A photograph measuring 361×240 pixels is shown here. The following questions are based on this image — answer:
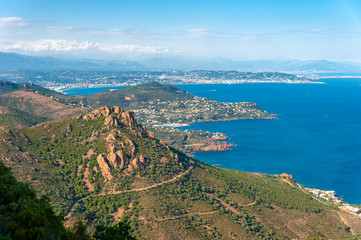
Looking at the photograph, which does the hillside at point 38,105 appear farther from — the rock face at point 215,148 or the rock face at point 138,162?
the rock face at point 138,162

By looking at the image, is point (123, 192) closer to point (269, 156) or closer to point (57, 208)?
point (57, 208)

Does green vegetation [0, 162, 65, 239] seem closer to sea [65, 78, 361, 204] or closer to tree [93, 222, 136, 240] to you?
tree [93, 222, 136, 240]

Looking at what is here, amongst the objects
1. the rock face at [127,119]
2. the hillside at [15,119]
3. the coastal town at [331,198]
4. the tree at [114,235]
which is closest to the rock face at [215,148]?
the coastal town at [331,198]

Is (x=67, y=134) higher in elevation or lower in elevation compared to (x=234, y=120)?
higher

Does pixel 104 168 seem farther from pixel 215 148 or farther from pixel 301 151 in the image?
pixel 301 151

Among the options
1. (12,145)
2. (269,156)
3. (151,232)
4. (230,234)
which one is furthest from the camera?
(269,156)

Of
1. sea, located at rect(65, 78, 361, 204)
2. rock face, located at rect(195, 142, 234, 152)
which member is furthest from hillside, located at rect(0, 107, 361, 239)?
rock face, located at rect(195, 142, 234, 152)

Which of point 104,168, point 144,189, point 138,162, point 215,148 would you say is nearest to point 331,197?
point 144,189

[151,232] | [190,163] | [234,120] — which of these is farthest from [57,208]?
[234,120]

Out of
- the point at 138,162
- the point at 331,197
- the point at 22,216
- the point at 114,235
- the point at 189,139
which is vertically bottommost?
the point at 331,197
